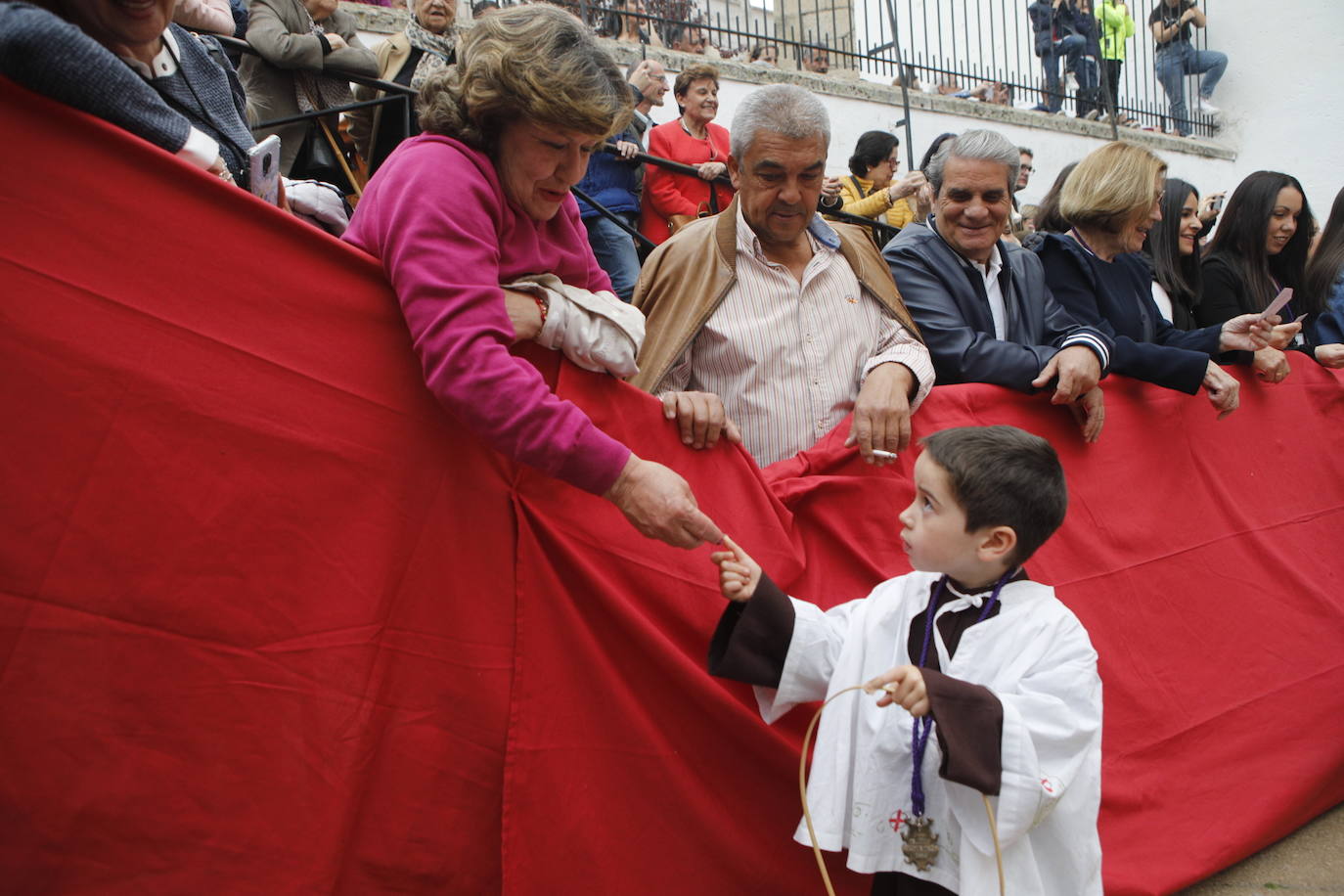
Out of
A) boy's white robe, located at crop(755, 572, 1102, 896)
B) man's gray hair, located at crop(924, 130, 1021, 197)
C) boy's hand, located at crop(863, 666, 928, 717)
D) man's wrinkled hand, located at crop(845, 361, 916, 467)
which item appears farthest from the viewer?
man's gray hair, located at crop(924, 130, 1021, 197)

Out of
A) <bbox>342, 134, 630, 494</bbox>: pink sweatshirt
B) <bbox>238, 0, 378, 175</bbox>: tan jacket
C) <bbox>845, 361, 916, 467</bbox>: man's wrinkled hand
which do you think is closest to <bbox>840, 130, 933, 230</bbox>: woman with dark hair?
<bbox>238, 0, 378, 175</bbox>: tan jacket

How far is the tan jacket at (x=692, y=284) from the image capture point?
304 centimetres

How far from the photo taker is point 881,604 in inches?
93.8

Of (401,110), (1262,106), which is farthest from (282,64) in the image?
(1262,106)

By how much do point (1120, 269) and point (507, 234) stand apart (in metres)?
2.64

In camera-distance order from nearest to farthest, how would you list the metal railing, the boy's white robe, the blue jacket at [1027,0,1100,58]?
the boy's white robe, the metal railing, the blue jacket at [1027,0,1100,58]

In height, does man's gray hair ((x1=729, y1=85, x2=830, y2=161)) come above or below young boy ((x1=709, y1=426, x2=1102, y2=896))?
above

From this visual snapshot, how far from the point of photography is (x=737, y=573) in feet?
7.50

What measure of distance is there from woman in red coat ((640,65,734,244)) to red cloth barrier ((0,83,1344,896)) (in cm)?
373

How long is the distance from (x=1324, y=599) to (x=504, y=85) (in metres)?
3.40

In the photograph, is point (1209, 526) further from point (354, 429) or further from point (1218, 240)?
point (354, 429)

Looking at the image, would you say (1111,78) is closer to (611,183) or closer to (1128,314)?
(611,183)

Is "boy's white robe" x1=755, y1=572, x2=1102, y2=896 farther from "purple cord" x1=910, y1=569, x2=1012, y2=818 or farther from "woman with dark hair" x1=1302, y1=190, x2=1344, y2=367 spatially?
"woman with dark hair" x1=1302, y1=190, x2=1344, y2=367

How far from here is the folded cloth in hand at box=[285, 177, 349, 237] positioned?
2686mm
